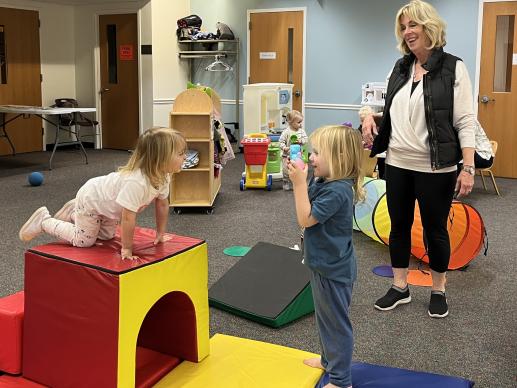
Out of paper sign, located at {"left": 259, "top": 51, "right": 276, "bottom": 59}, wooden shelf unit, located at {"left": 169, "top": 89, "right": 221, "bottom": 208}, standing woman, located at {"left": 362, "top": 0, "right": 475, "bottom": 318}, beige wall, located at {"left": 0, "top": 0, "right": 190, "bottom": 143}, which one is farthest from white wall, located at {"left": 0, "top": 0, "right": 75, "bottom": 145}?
standing woman, located at {"left": 362, "top": 0, "right": 475, "bottom": 318}

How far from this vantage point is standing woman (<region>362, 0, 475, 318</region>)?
2.83 metres

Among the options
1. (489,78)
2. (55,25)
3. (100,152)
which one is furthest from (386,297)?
(55,25)

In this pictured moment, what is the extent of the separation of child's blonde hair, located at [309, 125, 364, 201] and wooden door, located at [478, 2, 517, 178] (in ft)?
20.2

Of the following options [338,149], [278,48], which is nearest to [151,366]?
[338,149]

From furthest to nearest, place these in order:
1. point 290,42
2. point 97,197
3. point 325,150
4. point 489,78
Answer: point 290,42
point 489,78
point 97,197
point 325,150

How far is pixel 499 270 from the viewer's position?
404 cm

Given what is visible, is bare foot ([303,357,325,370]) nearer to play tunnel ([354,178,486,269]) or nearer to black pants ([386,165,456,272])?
black pants ([386,165,456,272])

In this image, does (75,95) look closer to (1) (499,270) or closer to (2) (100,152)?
(2) (100,152)

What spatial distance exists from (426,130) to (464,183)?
31 centimetres

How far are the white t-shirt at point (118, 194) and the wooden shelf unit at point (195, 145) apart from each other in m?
2.92

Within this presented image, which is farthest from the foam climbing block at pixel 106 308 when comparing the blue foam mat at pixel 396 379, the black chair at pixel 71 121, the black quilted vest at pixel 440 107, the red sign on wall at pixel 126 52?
the red sign on wall at pixel 126 52

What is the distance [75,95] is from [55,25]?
119cm

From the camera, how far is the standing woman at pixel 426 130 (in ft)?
9.29

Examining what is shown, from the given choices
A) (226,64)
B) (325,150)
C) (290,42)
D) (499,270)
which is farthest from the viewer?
(226,64)
